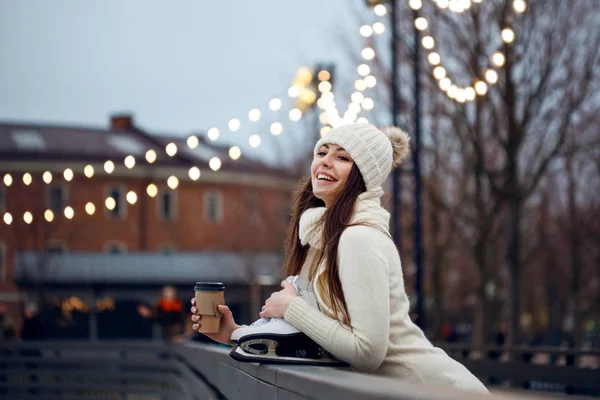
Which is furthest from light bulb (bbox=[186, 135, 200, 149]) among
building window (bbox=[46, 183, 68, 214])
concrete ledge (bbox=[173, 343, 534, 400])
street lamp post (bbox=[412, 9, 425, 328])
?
building window (bbox=[46, 183, 68, 214])

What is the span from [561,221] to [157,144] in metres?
38.3

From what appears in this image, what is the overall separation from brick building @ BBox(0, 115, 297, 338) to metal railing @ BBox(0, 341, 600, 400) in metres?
23.2

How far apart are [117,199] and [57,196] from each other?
5188 millimetres

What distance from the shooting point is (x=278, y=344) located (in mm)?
4551

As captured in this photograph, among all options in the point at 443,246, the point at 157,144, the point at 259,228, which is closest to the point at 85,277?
the point at 259,228

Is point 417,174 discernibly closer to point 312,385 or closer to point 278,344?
point 278,344

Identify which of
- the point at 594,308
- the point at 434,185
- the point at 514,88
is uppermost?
the point at 514,88

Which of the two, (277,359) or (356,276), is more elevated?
(356,276)

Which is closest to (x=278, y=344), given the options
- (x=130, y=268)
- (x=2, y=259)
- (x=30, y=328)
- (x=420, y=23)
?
(x=420, y=23)

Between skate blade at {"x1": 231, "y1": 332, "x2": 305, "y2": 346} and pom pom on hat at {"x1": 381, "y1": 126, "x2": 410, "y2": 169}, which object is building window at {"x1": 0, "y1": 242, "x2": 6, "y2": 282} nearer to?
pom pom on hat at {"x1": 381, "y1": 126, "x2": 410, "y2": 169}

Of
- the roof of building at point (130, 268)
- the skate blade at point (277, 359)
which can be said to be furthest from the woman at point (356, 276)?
the roof of building at point (130, 268)

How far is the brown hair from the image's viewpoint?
438cm

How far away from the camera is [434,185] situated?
28.9 m

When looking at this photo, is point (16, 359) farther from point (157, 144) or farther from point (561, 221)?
point (157, 144)
